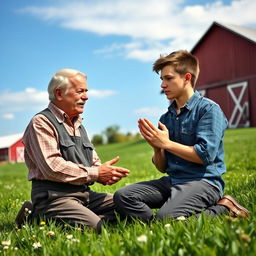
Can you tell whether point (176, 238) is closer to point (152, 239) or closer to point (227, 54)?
point (152, 239)

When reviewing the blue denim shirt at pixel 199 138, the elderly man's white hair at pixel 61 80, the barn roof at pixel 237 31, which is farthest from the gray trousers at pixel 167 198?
the barn roof at pixel 237 31

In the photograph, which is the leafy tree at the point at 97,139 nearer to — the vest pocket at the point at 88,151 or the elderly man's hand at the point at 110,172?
the vest pocket at the point at 88,151

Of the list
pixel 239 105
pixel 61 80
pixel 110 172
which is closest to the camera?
pixel 110 172

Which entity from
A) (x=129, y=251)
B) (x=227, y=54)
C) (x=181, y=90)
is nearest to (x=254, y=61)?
(x=227, y=54)

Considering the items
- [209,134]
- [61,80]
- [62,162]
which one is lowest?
[62,162]

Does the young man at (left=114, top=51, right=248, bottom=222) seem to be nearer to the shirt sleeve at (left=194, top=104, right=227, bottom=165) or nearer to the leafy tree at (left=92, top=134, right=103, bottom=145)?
the shirt sleeve at (left=194, top=104, right=227, bottom=165)

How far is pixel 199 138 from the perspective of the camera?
3811 mm

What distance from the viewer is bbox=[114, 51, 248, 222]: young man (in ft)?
12.3

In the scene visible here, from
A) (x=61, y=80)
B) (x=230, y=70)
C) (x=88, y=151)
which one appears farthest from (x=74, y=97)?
(x=230, y=70)

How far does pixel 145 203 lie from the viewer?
4.12m

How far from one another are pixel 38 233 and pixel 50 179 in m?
0.57

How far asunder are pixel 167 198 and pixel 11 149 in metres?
37.3

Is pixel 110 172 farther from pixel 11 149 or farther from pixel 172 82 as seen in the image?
pixel 11 149

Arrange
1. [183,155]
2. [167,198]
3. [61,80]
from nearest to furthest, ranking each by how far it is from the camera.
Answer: [183,155] < [61,80] < [167,198]
